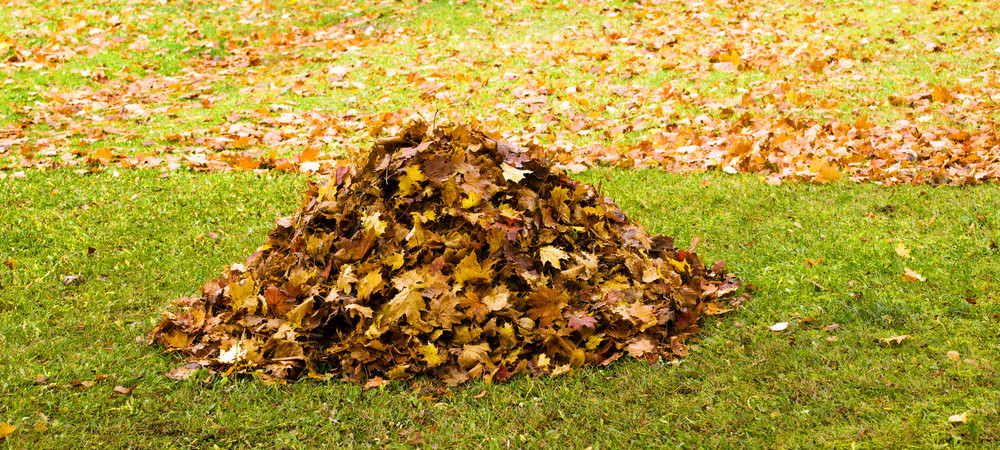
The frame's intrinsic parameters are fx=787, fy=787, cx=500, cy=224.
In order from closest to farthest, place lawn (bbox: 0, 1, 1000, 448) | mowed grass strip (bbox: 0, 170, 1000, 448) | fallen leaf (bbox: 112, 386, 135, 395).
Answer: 1. mowed grass strip (bbox: 0, 170, 1000, 448)
2. lawn (bbox: 0, 1, 1000, 448)
3. fallen leaf (bbox: 112, 386, 135, 395)

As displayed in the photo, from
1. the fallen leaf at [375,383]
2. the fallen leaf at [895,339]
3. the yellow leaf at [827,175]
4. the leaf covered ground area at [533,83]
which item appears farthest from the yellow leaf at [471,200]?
the yellow leaf at [827,175]

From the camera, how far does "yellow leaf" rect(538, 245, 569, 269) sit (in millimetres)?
4312

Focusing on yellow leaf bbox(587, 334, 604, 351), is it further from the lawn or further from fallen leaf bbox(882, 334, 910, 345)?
fallen leaf bbox(882, 334, 910, 345)

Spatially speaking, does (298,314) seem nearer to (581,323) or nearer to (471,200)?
(471,200)

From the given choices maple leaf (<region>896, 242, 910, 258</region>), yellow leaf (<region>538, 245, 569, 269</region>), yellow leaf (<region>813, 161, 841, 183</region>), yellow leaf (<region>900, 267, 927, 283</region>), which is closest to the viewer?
yellow leaf (<region>538, 245, 569, 269</region>)

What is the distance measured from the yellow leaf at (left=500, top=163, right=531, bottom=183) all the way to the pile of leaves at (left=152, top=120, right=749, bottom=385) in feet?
0.04

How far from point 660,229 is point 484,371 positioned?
2.28m

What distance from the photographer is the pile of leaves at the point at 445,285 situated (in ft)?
13.4

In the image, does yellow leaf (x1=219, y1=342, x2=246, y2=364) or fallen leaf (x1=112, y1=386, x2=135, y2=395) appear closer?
fallen leaf (x1=112, y1=386, x2=135, y2=395)

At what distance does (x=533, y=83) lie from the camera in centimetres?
961

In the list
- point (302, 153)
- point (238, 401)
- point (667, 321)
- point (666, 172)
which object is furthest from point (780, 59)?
point (238, 401)

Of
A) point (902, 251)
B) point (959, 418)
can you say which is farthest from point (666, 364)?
point (902, 251)

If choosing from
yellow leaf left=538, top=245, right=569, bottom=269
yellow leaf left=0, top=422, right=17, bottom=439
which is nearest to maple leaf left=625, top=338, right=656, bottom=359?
yellow leaf left=538, top=245, right=569, bottom=269

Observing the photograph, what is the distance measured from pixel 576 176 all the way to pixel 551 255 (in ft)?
8.56
